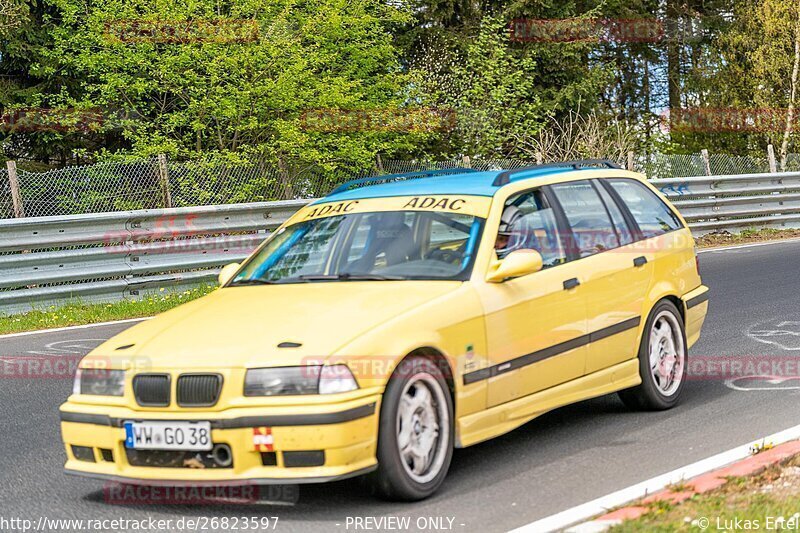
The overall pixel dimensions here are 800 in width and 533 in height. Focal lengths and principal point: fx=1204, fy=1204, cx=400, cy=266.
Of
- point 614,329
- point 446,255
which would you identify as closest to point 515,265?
point 446,255

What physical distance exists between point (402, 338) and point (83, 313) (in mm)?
8281

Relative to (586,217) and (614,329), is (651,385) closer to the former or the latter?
(614,329)

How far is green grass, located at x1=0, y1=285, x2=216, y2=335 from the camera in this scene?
12555 mm

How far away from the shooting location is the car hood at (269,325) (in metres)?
5.34

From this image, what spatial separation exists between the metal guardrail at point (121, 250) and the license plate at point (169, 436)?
26.8ft

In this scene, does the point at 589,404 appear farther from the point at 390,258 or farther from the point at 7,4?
the point at 7,4

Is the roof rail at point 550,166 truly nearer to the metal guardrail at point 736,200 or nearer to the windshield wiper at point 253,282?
the windshield wiper at point 253,282

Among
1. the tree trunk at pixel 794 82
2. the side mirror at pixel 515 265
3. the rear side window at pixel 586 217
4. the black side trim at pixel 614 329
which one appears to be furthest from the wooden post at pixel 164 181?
the tree trunk at pixel 794 82

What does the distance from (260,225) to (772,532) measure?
1145cm

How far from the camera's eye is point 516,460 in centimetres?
634

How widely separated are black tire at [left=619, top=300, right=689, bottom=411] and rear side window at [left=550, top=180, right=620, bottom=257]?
0.55 meters

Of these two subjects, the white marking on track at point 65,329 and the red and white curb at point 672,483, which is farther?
the white marking on track at point 65,329

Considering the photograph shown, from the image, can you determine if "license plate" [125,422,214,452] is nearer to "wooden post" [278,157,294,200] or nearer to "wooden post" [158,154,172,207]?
"wooden post" [158,154,172,207]

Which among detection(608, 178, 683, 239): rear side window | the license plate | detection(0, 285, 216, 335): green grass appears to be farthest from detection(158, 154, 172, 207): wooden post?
the license plate
